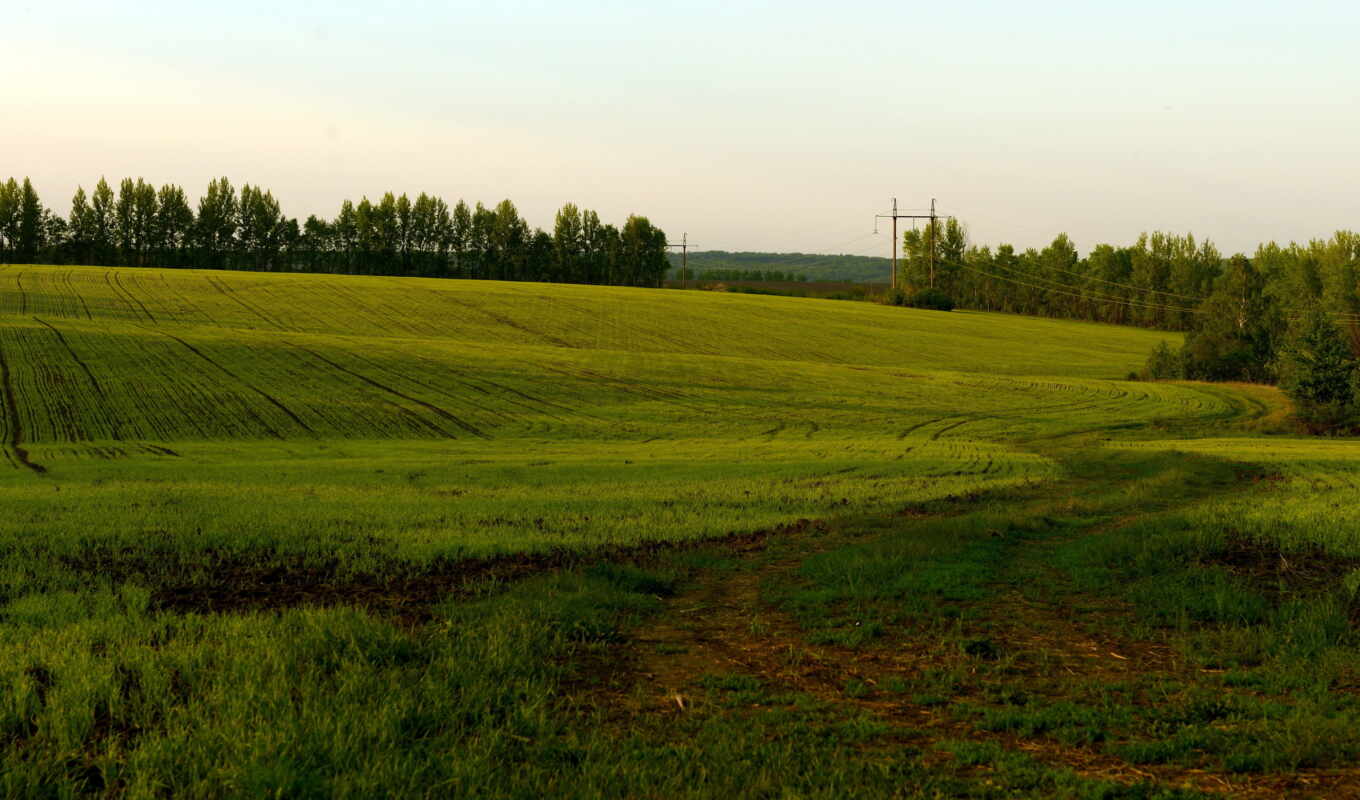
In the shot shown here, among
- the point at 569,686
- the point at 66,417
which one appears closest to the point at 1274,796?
the point at 569,686

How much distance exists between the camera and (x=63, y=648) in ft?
25.5

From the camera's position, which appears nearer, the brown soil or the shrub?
the brown soil

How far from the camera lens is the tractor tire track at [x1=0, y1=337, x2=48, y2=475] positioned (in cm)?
2875

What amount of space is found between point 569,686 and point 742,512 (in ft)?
37.6

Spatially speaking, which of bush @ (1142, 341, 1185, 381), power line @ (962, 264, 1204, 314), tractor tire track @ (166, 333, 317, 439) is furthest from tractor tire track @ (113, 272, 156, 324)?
power line @ (962, 264, 1204, 314)

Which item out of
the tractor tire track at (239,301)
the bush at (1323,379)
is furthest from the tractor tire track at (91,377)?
the bush at (1323,379)

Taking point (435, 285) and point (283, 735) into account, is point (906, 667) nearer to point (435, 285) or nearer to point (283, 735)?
point (283, 735)

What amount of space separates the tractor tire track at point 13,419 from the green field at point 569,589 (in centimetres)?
25

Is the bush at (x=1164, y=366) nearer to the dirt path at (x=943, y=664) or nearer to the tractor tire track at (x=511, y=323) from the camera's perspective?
the tractor tire track at (x=511, y=323)

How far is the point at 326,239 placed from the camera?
15875 centimetres

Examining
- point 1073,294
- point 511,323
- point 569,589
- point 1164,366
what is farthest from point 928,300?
point 569,589

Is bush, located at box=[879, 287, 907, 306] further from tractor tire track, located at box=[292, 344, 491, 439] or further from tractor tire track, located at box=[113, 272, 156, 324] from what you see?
tractor tire track, located at box=[113, 272, 156, 324]

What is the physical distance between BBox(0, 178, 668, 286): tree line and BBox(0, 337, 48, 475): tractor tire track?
370ft

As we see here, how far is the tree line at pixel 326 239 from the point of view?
145m
